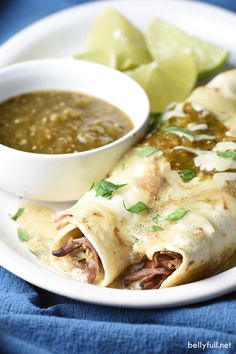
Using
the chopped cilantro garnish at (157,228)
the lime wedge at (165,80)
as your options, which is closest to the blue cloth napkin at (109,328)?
the chopped cilantro garnish at (157,228)

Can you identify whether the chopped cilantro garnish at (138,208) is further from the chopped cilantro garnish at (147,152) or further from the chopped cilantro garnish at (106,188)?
the chopped cilantro garnish at (147,152)

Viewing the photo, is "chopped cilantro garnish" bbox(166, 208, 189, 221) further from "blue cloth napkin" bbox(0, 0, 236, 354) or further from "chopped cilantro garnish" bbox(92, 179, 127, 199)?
"blue cloth napkin" bbox(0, 0, 236, 354)

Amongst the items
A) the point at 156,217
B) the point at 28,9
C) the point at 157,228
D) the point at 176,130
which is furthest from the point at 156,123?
the point at 28,9

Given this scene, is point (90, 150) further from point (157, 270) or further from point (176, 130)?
point (157, 270)

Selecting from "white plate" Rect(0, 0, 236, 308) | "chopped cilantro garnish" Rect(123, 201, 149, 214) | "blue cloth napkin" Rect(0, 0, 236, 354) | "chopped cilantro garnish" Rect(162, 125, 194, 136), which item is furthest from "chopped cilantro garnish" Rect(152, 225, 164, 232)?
"white plate" Rect(0, 0, 236, 308)

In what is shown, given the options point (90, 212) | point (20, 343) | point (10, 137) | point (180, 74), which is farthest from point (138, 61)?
point (20, 343)

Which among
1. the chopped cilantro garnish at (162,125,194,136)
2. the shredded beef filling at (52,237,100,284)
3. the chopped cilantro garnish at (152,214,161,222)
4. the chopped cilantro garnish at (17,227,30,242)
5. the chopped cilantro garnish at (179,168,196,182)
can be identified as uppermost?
the chopped cilantro garnish at (162,125,194,136)
